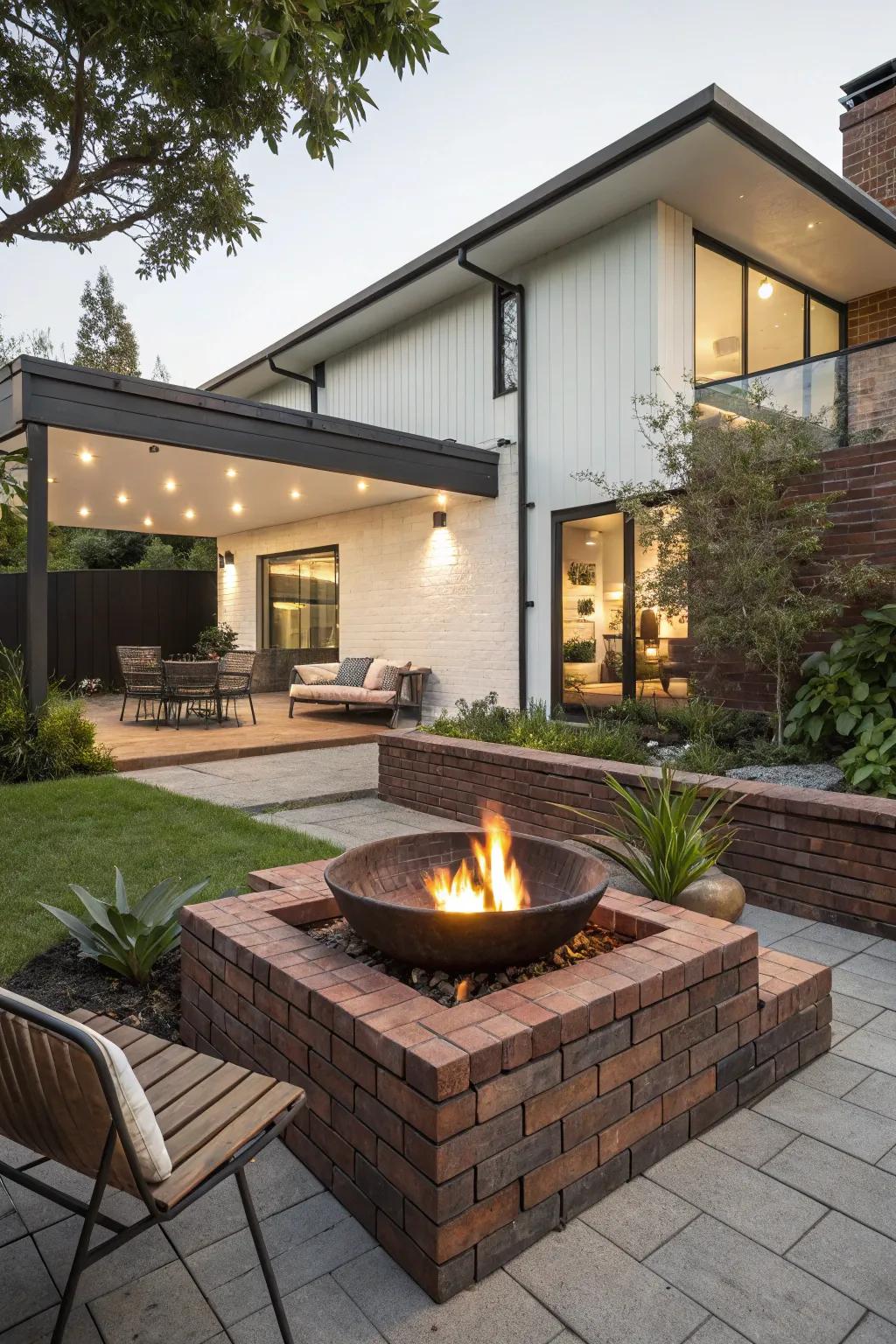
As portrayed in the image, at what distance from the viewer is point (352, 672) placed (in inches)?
426

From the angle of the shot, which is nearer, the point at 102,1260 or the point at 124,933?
the point at 102,1260

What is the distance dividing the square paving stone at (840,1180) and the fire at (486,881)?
0.85 m

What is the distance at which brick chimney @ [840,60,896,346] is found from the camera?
9.67 meters

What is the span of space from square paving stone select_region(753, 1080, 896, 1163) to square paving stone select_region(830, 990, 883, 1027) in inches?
18.5

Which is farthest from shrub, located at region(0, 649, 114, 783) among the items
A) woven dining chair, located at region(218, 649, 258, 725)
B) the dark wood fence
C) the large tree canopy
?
the dark wood fence

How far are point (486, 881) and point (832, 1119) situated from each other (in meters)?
1.05

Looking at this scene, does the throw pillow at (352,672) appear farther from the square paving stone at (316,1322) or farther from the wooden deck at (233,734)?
the square paving stone at (316,1322)

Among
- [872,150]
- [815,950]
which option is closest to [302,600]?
[872,150]

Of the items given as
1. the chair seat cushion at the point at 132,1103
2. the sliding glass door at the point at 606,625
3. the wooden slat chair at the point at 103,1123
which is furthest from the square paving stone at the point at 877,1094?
the sliding glass door at the point at 606,625

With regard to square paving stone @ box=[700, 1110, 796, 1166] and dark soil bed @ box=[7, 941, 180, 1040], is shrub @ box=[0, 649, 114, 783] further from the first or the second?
square paving stone @ box=[700, 1110, 796, 1166]

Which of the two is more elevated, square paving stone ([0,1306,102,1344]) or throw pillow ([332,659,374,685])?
throw pillow ([332,659,374,685])

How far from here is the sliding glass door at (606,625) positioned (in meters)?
7.55

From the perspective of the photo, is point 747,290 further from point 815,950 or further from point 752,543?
point 815,950

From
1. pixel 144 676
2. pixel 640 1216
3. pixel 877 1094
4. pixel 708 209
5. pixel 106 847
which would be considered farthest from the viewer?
pixel 144 676
